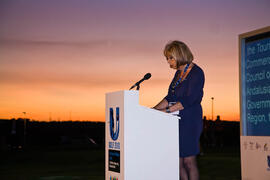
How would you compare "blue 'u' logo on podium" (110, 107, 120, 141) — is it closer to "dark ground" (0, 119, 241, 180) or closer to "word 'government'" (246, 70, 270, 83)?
"word 'government'" (246, 70, 270, 83)

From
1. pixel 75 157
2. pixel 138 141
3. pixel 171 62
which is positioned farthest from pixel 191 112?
pixel 75 157

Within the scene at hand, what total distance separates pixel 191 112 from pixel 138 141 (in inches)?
33.9

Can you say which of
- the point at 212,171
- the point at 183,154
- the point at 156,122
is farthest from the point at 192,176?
the point at 212,171

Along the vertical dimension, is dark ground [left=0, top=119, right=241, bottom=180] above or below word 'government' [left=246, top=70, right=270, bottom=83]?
below

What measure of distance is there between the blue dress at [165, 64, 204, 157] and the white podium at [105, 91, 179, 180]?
0.47 metres

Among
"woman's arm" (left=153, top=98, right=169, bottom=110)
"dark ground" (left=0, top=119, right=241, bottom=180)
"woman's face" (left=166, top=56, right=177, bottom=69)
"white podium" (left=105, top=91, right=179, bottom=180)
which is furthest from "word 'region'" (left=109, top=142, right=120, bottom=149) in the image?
"dark ground" (left=0, top=119, right=241, bottom=180)

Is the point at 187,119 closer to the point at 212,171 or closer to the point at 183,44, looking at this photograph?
the point at 183,44

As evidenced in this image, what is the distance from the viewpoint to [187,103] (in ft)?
11.9

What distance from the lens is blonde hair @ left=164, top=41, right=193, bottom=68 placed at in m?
3.73

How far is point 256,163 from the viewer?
14.8ft

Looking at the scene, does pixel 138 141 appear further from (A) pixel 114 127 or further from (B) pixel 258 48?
(B) pixel 258 48

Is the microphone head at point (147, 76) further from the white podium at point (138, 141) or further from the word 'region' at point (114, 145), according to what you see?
the word 'region' at point (114, 145)

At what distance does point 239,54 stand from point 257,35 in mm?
352

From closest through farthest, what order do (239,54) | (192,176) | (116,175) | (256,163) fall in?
(116,175)
(192,176)
(256,163)
(239,54)
